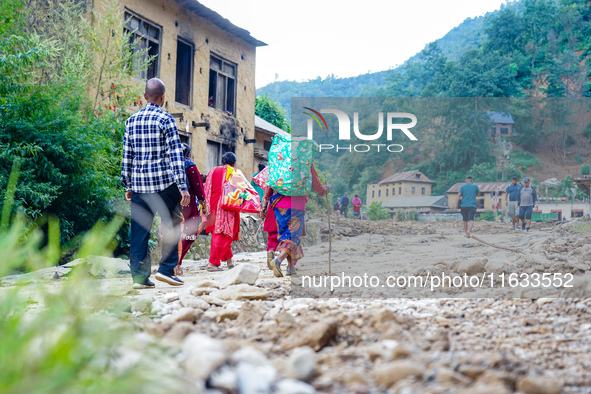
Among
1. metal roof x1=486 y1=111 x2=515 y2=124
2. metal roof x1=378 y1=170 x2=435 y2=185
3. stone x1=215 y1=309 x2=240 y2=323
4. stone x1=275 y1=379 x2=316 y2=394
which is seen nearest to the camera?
stone x1=275 y1=379 x2=316 y2=394

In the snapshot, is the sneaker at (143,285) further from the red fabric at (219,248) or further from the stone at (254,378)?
the stone at (254,378)

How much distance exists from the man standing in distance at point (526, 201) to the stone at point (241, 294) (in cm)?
1056

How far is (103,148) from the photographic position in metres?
7.93

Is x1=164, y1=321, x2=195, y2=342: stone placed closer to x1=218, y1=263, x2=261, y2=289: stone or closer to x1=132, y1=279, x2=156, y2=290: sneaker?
x1=218, y1=263, x2=261, y2=289: stone

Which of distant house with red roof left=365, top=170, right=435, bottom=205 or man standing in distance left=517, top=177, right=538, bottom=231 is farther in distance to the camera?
man standing in distance left=517, top=177, right=538, bottom=231

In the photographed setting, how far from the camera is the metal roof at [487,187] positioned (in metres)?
11.1

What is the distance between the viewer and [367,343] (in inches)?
100

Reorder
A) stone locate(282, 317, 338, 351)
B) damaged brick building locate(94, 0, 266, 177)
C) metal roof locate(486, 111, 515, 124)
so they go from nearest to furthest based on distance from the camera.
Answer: stone locate(282, 317, 338, 351), metal roof locate(486, 111, 515, 124), damaged brick building locate(94, 0, 266, 177)

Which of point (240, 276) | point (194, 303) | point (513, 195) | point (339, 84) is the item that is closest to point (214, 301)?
point (194, 303)

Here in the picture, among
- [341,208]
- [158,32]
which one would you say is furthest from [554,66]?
[158,32]

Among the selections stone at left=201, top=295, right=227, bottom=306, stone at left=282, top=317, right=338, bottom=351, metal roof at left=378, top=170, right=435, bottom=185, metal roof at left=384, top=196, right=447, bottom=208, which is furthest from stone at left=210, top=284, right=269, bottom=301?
metal roof at left=384, top=196, right=447, bottom=208

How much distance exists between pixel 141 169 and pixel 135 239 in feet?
2.07

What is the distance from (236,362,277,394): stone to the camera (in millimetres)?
1733

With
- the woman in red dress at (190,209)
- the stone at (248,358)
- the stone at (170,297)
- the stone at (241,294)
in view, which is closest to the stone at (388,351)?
the stone at (248,358)
